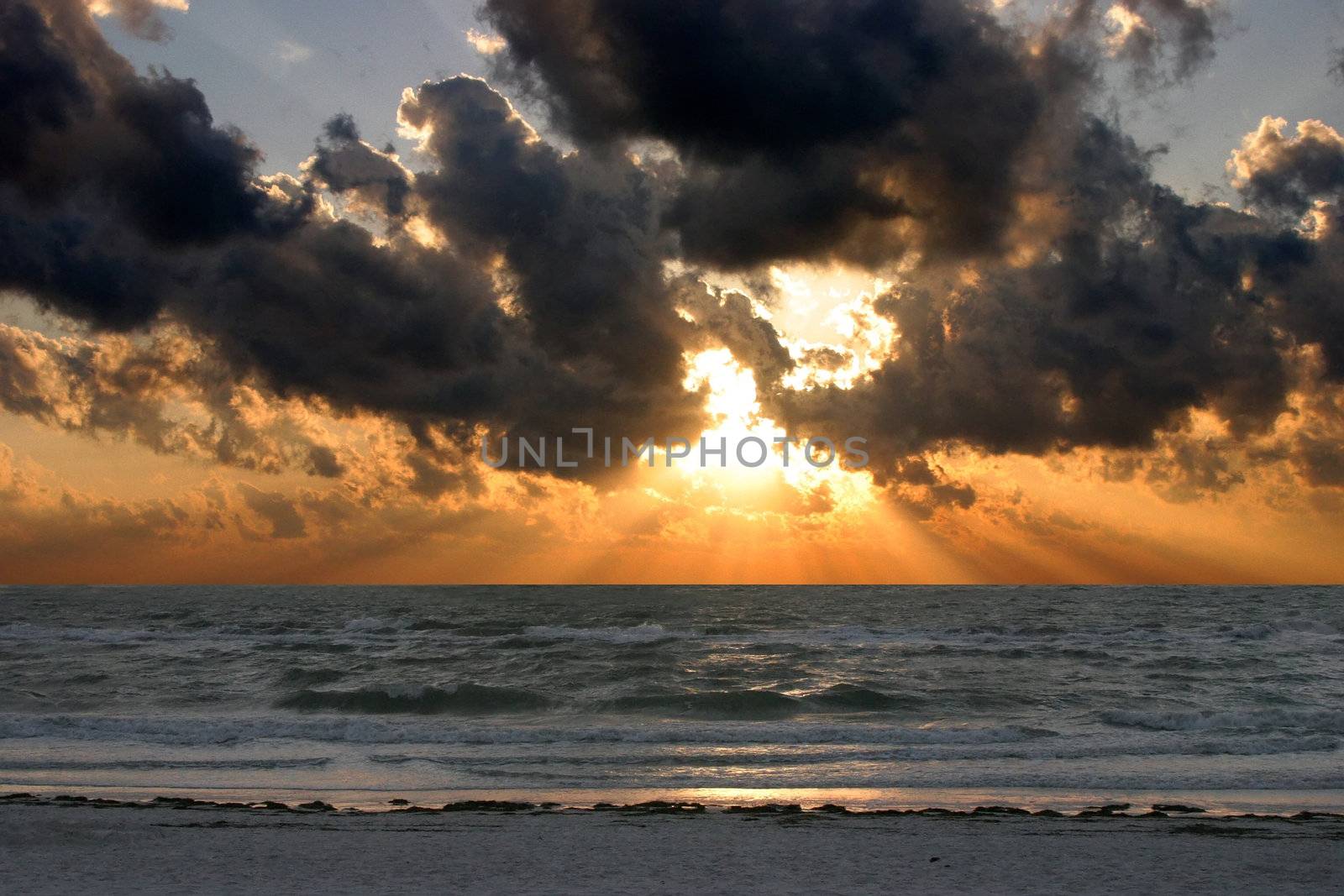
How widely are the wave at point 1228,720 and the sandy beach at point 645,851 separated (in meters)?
12.0

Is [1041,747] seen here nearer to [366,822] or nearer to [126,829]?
[366,822]

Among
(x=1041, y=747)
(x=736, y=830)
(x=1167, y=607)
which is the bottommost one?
(x=1167, y=607)

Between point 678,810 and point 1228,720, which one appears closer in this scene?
point 678,810

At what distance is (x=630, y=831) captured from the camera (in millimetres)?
12453

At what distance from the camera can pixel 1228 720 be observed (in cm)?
2519

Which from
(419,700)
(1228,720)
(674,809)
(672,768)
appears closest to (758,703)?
(672,768)

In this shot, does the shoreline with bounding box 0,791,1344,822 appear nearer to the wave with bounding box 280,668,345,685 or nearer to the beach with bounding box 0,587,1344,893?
the beach with bounding box 0,587,1344,893

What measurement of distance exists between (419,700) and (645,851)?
64.8 feet

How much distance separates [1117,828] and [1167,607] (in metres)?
92.7

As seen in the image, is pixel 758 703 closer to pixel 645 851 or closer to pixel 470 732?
pixel 470 732

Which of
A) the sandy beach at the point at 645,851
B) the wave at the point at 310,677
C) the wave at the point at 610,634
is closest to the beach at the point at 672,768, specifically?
the sandy beach at the point at 645,851

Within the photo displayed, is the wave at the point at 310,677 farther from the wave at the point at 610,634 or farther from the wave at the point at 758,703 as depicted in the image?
the wave at the point at 610,634

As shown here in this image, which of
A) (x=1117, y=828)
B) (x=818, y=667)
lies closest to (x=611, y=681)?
(x=818, y=667)

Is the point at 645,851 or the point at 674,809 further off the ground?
the point at 645,851
